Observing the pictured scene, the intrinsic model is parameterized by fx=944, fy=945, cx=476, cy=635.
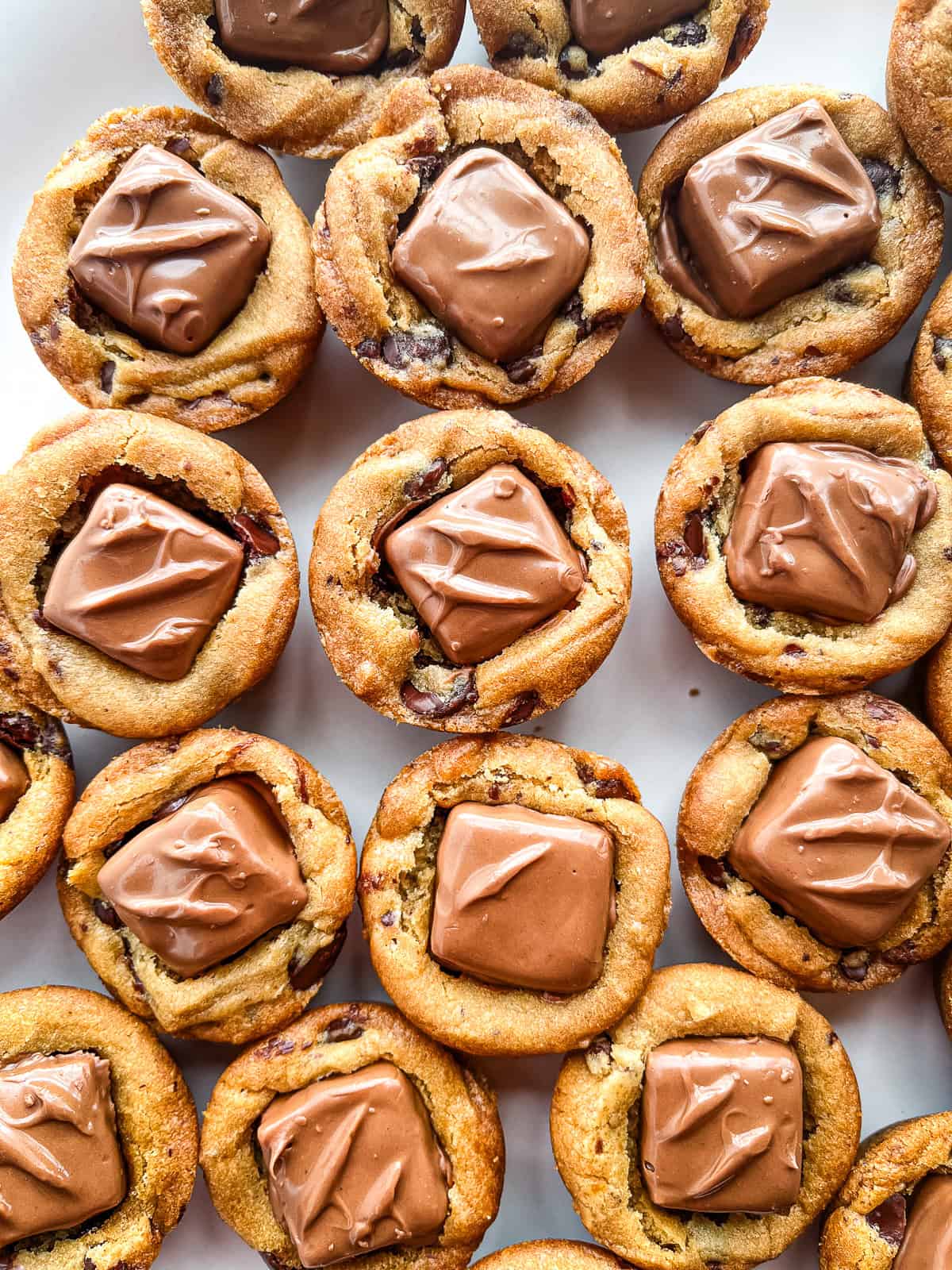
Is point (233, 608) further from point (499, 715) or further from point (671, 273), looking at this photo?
point (671, 273)

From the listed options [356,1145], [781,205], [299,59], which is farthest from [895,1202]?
[299,59]

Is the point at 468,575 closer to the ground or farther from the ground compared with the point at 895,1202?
farther from the ground

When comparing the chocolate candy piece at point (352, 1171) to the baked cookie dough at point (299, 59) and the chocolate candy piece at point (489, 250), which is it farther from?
the baked cookie dough at point (299, 59)

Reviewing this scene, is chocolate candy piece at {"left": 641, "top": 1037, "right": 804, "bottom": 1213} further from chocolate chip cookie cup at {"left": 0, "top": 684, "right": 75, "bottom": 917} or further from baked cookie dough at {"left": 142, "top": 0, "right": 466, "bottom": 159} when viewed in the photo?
baked cookie dough at {"left": 142, "top": 0, "right": 466, "bottom": 159}

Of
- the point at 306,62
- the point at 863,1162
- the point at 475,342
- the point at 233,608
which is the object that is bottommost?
the point at 863,1162

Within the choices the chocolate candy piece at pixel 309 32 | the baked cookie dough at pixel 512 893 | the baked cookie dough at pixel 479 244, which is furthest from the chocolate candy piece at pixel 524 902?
the chocolate candy piece at pixel 309 32

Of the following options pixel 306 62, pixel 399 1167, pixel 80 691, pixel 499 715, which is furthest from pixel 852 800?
pixel 306 62

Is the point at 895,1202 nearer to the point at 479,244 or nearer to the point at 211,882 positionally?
the point at 211,882
